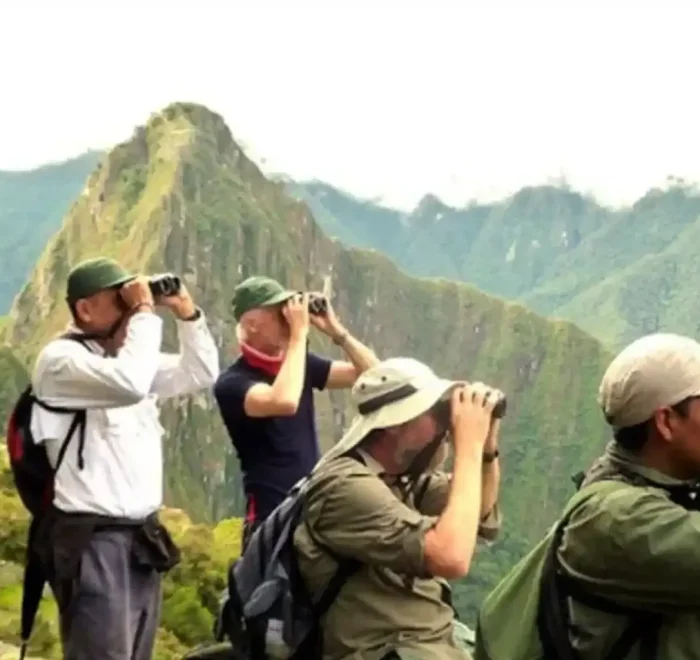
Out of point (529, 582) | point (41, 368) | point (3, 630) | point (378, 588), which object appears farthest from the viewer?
point (3, 630)

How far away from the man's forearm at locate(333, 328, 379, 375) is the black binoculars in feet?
2.24

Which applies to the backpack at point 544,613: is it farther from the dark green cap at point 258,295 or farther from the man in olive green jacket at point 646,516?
the dark green cap at point 258,295

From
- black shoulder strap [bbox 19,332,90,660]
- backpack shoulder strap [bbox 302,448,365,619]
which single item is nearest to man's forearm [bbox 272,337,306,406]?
black shoulder strap [bbox 19,332,90,660]

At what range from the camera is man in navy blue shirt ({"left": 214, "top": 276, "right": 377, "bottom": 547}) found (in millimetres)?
3984

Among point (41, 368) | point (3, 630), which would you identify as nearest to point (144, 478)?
point (41, 368)

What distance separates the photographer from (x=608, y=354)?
12344cm

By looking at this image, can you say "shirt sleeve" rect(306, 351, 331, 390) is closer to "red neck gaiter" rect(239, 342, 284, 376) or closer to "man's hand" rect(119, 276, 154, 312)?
"red neck gaiter" rect(239, 342, 284, 376)

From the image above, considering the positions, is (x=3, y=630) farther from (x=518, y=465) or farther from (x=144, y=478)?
(x=518, y=465)

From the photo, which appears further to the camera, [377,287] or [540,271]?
[540,271]

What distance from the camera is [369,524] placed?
262cm

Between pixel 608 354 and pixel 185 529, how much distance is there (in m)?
116

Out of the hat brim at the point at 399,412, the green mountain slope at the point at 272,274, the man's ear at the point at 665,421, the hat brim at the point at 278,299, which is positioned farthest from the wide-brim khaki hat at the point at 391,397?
the green mountain slope at the point at 272,274

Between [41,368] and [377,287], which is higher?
[41,368]

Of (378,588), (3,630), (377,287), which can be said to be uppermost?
(378,588)
